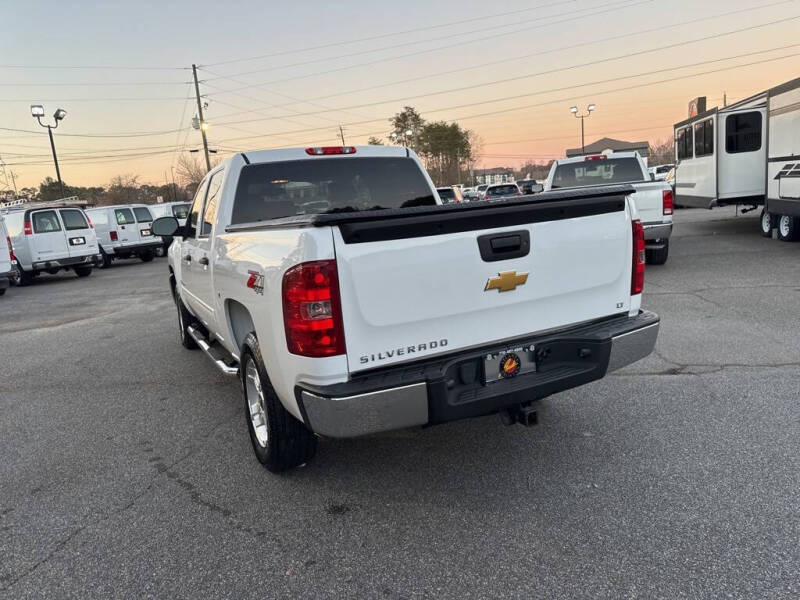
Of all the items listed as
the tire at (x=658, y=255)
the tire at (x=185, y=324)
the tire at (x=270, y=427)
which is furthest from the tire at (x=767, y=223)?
the tire at (x=270, y=427)

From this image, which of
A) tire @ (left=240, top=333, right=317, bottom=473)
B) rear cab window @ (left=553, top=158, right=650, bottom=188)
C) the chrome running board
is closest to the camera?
tire @ (left=240, top=333, right=317, bottom=473)

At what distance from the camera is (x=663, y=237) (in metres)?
10.6

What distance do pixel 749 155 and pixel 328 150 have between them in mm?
12357

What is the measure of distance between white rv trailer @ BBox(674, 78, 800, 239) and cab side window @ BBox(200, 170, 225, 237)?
36.2ft

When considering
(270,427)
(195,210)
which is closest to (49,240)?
(195,210)

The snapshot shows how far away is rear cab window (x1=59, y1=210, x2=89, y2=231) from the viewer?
16.9m

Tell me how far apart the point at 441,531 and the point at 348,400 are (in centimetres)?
A: 89

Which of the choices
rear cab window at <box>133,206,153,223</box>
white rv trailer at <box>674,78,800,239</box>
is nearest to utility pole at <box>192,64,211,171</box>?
rear cab window at <box>133,206,153,223</box>

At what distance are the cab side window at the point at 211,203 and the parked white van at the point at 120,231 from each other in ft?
54.7

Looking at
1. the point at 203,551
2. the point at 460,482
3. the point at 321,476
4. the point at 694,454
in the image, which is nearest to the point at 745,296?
the point at 694,454

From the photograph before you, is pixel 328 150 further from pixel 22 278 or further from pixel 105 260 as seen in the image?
pixel 105 260

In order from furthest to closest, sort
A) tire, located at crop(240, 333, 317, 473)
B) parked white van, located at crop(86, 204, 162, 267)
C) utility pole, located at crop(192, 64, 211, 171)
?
utility pole, located at crop(192, 64, 211, 171)
parked white van, located at crop(86, 204, 162, 267)
tire, located at crop(240, 333, 317, 473)

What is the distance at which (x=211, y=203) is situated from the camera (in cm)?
486

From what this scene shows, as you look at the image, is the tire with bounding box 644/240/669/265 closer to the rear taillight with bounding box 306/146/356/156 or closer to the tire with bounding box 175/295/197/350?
the rear taillight with bounding box 306/146/356/156
